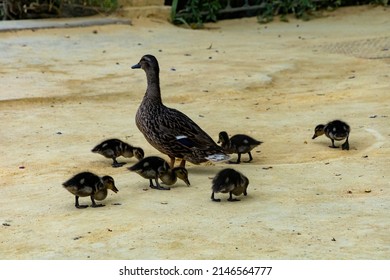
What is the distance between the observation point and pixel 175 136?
9.39 m

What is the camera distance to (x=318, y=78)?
14.0m

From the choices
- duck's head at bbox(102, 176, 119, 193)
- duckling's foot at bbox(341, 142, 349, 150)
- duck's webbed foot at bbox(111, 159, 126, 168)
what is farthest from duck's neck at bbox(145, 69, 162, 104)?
duckling's foot at bbox(341, 142, 349, 150)

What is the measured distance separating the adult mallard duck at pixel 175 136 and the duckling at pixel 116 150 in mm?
240

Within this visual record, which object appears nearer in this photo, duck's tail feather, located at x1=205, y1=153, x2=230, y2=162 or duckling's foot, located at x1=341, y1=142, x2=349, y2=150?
duck's tail feather, located at x1=205, y1=153, x2=230, y2=162

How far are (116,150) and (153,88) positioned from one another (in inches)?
25.9

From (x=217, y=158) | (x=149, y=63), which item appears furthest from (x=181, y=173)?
(x=149, y=63)

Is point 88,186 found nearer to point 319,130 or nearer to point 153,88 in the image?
point 153,88

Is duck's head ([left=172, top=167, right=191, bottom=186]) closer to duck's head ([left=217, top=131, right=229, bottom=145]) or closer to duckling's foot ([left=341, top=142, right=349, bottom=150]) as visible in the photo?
duck's head ([left=217, top=131, right=229, bottom=145])

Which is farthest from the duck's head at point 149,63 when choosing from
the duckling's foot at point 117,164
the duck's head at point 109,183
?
the duck's head at point 109,183

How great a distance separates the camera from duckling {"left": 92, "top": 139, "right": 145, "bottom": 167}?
9.75 m

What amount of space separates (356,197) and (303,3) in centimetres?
1177

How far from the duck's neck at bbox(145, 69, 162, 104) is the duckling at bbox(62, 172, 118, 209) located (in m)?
1.57

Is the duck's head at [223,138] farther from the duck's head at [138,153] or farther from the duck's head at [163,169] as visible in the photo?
the duck's head at [163,169]
